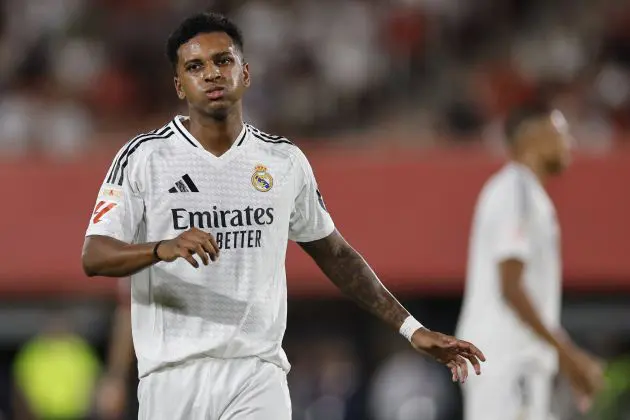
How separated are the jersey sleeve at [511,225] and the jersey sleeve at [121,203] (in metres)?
2.65

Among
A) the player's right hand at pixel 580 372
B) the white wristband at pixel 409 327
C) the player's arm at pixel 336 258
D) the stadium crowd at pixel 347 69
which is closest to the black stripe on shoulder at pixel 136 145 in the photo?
the player's arm at pixel 336 258

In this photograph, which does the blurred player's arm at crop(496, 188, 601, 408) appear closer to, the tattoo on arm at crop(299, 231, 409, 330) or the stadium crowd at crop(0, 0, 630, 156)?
the tattoo on arm at crop(299, 231, 409, 330)

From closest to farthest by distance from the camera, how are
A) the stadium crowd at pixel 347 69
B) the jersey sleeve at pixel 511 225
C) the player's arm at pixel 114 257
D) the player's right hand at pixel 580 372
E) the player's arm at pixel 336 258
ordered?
1. the player's arm at pixel 114 257
2. the player's arm at pixel 336 258
3. the player's right hand at pixel 580 372
4. the jersey sleeve at pixel 511 225
5. the stadium crowd at pixel 347 69

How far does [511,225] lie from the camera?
6.64 meters

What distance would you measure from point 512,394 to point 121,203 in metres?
2.92

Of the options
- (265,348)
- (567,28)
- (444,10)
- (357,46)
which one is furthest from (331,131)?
(265,348)

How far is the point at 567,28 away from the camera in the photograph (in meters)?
13.6

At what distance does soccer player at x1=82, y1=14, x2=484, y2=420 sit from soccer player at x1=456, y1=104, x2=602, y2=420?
2040mm

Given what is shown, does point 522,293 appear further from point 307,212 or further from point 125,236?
point 125,236

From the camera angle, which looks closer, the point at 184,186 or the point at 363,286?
the point at 184,186

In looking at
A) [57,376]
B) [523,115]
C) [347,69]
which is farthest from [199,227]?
[347,69]

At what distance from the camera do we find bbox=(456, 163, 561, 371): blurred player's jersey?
261 inches

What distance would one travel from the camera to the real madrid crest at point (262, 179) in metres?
4.58

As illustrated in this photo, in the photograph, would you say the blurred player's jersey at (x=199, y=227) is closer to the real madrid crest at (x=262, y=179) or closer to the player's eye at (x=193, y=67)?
the real madrid crest at (x=262, y=179)
